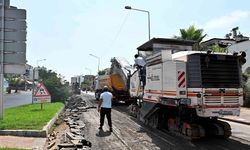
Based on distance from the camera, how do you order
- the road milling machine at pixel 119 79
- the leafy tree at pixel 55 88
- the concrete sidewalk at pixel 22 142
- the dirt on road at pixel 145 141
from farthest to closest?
the leafy tree at pixel 55 88, the road milling machine at pixel 119 79, the dirt on road at pixel 145 141, the concrete sidewalk at pixel 22 142

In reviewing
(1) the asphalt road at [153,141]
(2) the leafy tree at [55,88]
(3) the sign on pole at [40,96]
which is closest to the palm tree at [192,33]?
(2) the leafy tree at [55,88]

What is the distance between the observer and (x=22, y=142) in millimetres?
10617

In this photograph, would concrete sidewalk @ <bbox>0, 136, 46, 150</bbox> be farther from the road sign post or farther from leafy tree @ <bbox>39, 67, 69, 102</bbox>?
leafy tree @ <bbox>39, 67, 69, 102</bbox>

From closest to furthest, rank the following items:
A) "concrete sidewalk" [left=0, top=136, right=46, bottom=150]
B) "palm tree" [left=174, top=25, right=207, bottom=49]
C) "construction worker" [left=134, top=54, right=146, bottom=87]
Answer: "concrete sidewalk" [left=0, top=136, right=46, bottom=150]
"construction worker" [left=134, top=54, right=146, bottom=87]
"palm tree" [left=174, top=25, right=207, bottom=49]

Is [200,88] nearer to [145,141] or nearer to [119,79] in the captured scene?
[145,141]

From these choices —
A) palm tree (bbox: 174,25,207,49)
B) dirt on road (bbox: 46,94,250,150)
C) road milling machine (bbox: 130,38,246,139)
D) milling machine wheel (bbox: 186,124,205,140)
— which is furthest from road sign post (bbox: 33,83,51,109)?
palm tree (bbox: 174,25,207,49)

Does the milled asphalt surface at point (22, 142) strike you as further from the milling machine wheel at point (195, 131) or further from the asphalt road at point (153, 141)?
the milling machine wheel at point (195, 131)

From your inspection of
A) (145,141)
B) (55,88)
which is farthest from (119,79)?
(145,141)

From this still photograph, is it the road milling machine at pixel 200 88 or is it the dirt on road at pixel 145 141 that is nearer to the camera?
the dirt on road at pixel 145 141

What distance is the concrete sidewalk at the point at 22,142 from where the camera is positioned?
9.88 m

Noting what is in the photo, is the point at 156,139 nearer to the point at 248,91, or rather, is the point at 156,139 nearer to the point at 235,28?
the point at 248,91

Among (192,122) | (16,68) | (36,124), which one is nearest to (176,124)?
(192,122)

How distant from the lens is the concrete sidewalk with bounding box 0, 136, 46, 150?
988cm

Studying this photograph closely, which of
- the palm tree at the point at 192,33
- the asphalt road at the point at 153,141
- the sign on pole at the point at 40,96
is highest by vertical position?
the palm tree at the point at 192,33
